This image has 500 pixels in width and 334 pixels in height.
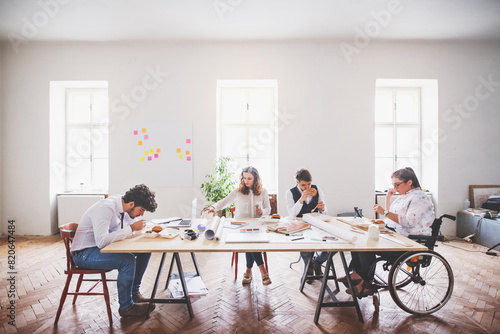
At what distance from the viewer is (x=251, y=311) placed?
2.34m

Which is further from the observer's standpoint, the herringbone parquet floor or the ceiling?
the ceiling

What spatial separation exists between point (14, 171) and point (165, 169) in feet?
9.25

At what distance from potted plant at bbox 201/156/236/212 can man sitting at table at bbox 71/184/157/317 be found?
2071 mm

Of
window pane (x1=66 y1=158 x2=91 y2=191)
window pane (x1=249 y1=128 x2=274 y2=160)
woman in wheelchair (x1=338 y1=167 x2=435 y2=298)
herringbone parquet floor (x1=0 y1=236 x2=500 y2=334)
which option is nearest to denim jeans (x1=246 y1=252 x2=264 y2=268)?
herringbone parquet floor (x1=0 y1=236 x2=500 y2=334)

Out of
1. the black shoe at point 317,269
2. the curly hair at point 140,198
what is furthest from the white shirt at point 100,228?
the black shoe at point 317,269

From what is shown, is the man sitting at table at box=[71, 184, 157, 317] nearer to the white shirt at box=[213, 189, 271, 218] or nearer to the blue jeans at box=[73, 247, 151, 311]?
the blue jeans at box=[73, 247, 151, 311]

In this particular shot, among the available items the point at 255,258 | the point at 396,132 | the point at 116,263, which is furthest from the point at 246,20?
the point at 116,263

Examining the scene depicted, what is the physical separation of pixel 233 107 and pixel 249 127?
0.52 meters

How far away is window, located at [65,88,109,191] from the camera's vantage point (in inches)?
201

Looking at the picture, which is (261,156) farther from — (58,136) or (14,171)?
(14,171)

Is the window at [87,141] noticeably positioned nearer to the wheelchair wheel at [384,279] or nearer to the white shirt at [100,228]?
the white shirt at [100,228]

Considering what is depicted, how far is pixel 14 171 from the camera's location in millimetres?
4684

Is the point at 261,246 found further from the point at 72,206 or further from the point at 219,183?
the point at 72,206

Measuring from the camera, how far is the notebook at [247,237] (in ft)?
6.86
